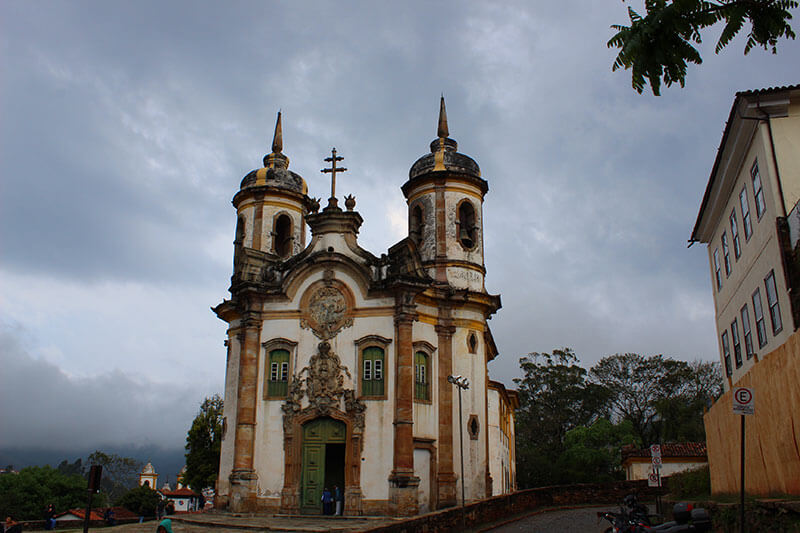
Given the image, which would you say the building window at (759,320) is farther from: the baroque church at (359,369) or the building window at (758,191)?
the baroque church at (359,369)

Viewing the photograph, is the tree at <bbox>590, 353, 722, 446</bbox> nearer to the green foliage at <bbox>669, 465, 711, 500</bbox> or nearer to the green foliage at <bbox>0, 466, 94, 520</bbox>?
the green foliage at <bbox>669, 465, 711, 500</bbox>

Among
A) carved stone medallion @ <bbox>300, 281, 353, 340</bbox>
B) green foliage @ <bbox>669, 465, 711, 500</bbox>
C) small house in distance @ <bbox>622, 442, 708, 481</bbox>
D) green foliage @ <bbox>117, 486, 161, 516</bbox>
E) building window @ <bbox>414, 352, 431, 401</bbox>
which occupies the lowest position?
green foliage @ <bbox>117, 486, 161, 516</bbox>

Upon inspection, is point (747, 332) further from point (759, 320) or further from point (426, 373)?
point (426, 373)

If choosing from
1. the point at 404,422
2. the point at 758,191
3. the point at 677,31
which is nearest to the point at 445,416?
the point at 404,422

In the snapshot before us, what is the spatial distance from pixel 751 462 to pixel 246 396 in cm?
1697

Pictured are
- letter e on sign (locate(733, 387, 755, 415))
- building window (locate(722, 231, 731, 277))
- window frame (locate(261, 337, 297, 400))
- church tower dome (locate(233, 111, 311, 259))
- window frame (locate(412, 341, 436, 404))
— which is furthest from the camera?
church tower dome (locate(233, 111, 311, 259))

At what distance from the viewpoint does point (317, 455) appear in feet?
81.4

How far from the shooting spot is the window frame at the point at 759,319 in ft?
61.1

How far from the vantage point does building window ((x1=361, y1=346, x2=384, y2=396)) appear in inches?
981

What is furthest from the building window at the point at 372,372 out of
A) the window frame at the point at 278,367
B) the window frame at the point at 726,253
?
the window frame at the point at 726,253

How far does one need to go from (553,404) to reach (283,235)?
135 feet

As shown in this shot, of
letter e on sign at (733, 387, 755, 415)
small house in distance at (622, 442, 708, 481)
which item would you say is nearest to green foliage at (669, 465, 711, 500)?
letter e on sign at (733, 387, 755, 415)

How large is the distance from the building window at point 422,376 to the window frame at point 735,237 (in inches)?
433

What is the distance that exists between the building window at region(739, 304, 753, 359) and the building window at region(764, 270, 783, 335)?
8.52ft
